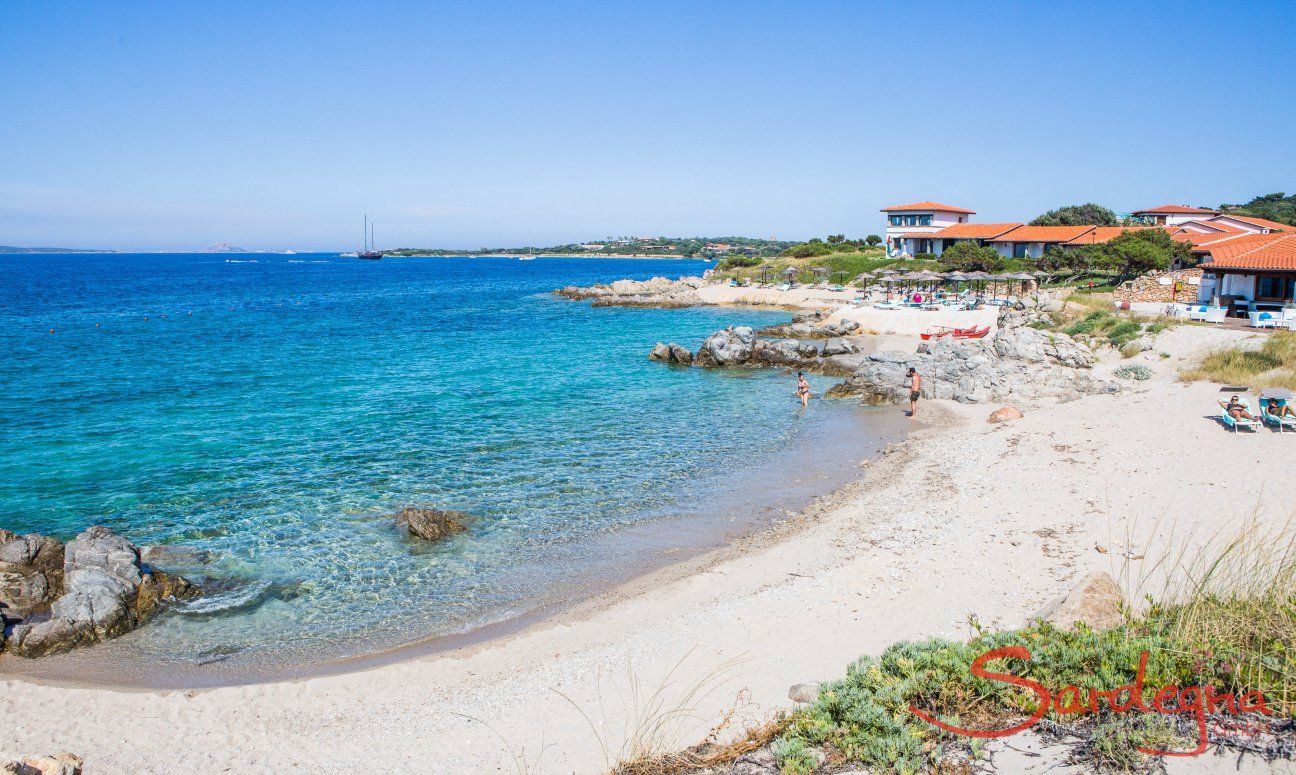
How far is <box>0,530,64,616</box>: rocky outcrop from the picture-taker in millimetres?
11672

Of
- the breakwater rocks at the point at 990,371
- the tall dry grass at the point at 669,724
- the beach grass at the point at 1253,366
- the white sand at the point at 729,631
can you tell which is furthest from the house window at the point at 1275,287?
the tall dry grass at the point at 669,724

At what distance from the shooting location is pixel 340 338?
48.9 m

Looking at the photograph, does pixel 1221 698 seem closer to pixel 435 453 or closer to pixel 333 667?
pixel 333 667

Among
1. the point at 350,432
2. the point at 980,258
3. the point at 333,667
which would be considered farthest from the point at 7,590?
the point at 980,258

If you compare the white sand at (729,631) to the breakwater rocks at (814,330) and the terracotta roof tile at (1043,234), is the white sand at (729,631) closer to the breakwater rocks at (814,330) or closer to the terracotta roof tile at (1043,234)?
the breakwater rocks at (814,330)

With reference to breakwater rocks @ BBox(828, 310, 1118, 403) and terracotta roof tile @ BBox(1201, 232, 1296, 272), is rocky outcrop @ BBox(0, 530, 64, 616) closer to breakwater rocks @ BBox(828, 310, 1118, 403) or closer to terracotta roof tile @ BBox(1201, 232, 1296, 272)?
breakwater rocks @ BBox(828, 310, 1118, 403)

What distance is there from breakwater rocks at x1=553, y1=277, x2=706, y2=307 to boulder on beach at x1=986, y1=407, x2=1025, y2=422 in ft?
149

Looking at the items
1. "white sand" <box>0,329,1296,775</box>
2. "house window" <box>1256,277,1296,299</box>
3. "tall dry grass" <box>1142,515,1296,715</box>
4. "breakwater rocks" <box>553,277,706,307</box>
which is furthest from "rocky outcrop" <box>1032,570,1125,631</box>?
"breakwater rocks" <box>553,277,706,307</box>

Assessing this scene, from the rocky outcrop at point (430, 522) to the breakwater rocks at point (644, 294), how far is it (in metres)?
52.9

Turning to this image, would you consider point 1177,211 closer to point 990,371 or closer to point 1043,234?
point 1043,234

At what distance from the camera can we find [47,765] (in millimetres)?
6891

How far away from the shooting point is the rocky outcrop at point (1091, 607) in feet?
26.2

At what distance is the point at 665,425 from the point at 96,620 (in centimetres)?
1553

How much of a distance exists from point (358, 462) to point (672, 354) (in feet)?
64.7
